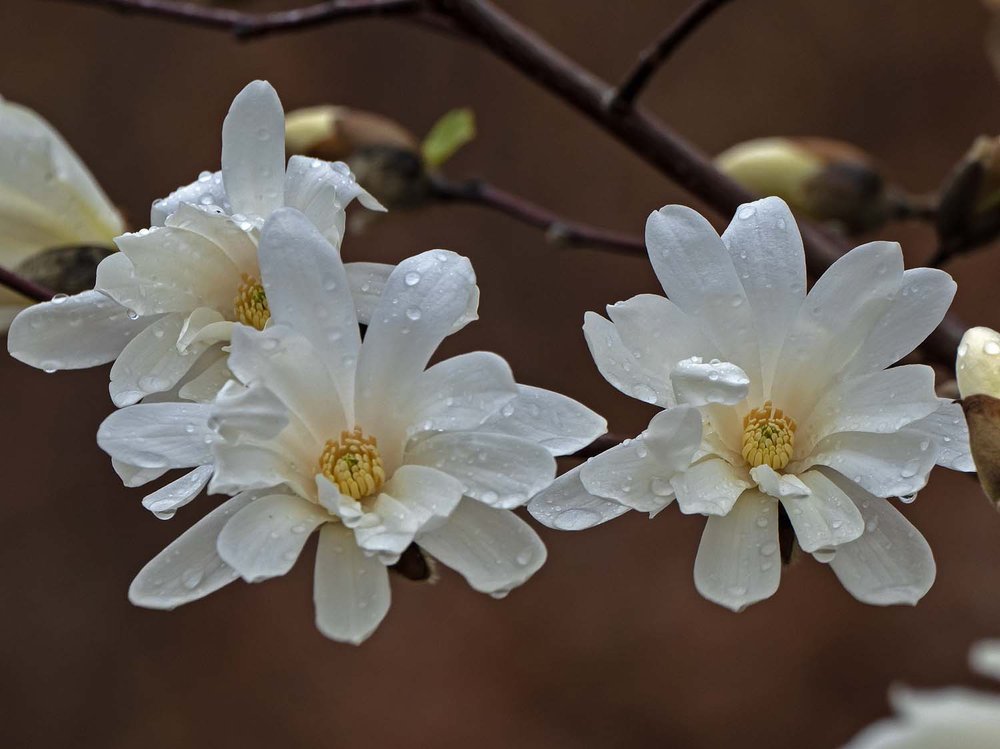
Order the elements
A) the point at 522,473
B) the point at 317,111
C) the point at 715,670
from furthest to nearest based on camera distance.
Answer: the point at 715,670 < the point at 317,111 < the point at 522,473

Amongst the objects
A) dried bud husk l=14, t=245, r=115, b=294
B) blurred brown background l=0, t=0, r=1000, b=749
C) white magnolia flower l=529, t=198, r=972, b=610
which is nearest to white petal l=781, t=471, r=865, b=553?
white magnolia flower l=529, t=198, r=972, b=610

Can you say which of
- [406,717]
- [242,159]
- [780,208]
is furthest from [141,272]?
[406,717]

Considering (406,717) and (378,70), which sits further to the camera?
(378,70)

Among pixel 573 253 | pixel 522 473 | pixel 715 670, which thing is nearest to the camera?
pixel 522 473

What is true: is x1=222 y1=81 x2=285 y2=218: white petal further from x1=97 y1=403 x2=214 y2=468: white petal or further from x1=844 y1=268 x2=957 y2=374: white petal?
x1=844 y1=268 x2=957 y2=374: white petal

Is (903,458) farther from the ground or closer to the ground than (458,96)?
farther from the ground

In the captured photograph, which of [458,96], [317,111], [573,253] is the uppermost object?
[317,111]

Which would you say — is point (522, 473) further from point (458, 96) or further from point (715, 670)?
point (458, 96)
